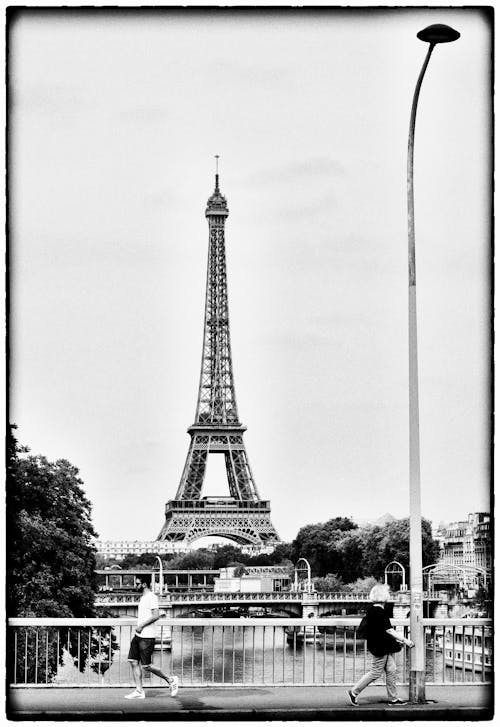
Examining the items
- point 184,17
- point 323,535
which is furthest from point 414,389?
point 323,535

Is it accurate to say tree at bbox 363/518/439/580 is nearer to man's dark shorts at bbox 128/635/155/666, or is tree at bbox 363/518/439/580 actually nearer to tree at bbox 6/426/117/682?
tree at bbox 6/426/117/682

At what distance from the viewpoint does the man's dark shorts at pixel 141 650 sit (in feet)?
47.2

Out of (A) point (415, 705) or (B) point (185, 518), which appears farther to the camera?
(B) point (185, 518)

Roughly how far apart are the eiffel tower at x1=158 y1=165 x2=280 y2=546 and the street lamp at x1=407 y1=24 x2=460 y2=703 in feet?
275

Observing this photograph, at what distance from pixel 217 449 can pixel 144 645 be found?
87.4 metres

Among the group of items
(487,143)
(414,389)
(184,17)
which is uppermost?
(184,17)

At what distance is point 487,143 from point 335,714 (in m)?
6.11

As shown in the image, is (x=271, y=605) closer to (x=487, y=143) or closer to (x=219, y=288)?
(x=219, y=288)

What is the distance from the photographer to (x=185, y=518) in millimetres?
101062

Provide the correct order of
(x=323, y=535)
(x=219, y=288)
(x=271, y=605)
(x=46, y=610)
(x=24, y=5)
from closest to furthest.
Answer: (x=24, y=5), (x=46, y=610), (x=271, y=605), (x=323, y=535), (x=219, y=288)

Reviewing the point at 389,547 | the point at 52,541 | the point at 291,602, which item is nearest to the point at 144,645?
the point at 52,541

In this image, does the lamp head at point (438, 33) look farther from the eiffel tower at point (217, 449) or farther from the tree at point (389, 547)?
the eiffel tower at point (217, 449)

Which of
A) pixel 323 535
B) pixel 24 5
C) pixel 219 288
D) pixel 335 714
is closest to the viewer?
pixel 335 714

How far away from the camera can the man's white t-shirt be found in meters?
14.4
